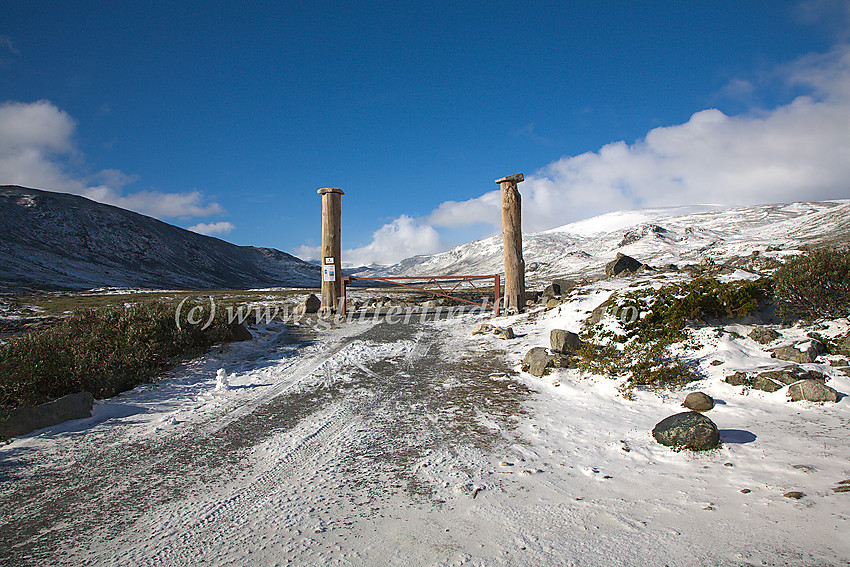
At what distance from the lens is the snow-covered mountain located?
5231 cm

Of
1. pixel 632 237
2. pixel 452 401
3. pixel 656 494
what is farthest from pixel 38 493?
pixel 632 237

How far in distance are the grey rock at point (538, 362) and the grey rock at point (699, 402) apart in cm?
218

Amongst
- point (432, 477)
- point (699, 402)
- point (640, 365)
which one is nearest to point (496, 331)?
point (640, 365)

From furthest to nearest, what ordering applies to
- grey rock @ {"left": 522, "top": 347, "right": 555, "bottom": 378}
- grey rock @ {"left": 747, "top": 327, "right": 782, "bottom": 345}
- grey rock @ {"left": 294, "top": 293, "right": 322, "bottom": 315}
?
grey rock @ {"left": 294, "top": 293, "right": 322, "bottom": 315}
grey rock @ {"left": 522, "top": 347, "right": 555, "bottom": 378}
grey rock @ {"left": 747, "top": 327, "right": 782, "bottom": 345}

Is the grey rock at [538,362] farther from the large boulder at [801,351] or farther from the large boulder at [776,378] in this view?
the large boulder at [801,351]

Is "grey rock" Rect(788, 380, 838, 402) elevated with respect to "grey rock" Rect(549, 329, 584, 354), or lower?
lower

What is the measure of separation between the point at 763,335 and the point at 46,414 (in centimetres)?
1014

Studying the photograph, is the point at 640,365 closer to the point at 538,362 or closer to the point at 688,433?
the point at 538,362

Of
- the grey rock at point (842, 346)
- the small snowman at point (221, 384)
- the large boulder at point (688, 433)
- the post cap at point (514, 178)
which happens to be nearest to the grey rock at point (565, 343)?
the large boulder at point (688, 433)

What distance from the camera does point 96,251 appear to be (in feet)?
215

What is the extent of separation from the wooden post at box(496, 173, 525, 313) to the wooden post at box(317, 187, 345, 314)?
21.1 ft

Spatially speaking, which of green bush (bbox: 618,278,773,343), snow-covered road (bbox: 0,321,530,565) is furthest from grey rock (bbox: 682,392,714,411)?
snow-covered road (bbox: 0,321,530,565)

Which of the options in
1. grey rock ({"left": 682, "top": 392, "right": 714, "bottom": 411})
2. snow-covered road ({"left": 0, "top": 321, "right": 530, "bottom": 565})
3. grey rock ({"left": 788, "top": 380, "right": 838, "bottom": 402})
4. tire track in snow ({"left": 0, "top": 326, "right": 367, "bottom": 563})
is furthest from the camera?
grey rock ({"left": 682, "top": 392, "right": 714, "bottom": 411})

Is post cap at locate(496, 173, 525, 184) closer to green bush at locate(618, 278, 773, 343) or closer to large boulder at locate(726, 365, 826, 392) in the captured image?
green bush at locate(618, 278, 773, 343)
